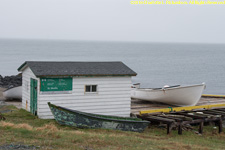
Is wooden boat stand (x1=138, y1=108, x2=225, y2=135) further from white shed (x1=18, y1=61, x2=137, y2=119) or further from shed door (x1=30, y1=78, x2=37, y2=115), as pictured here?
shed door (x1=30, y1=78, x2=37, y2=115)

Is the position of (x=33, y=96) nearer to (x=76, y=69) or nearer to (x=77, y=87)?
(x=77, y=87)

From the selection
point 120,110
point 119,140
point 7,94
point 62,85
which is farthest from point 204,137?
point 7,94

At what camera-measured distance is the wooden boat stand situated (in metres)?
18.4

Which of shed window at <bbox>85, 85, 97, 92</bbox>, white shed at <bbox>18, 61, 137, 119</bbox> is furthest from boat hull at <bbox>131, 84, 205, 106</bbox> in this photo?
shed window at <bbox>85, 85, 97, 92</bbox>

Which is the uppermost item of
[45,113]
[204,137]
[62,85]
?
[62,85]

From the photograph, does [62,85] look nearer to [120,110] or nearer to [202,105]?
[120,110]

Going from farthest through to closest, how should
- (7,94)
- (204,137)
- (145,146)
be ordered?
(7,94) < (204,137) < (145,146)

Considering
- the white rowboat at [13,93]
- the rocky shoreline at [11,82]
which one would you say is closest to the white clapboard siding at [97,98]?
the white rowboat at [13,93]

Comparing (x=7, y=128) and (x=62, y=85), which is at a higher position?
(x=62, y=85)

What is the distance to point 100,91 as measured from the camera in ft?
64.2

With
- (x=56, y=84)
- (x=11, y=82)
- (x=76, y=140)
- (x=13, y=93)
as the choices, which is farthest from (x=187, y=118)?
(x=11, y=82)

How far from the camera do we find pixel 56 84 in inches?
730

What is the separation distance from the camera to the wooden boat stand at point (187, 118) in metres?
18.4

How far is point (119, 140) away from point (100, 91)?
574cm
